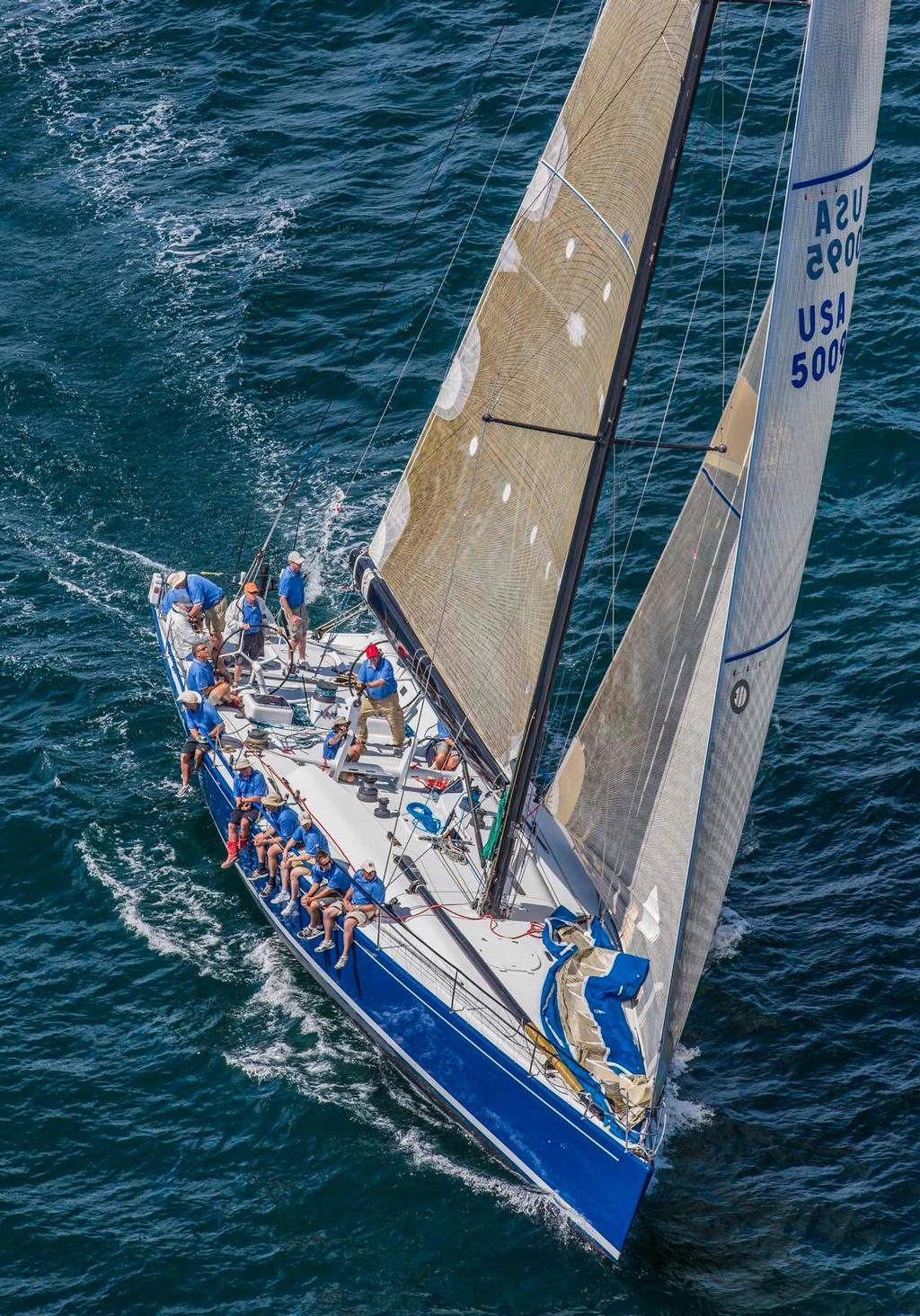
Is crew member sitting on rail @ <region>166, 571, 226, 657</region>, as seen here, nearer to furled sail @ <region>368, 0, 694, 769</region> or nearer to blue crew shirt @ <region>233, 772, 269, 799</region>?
blue crew shirt @ <region>233, 772, 269, 799</region>

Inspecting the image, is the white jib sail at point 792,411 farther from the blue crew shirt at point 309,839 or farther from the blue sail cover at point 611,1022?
the blue crew shirt at point 309,839

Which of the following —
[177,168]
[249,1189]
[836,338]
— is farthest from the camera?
[177,168]

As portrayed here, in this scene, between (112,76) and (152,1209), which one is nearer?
(152,1209)

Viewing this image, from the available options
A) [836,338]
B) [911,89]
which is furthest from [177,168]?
[836,338]

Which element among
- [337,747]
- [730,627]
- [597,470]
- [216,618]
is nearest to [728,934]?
[337,747]

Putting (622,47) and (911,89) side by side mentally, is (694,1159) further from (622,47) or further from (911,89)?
(911,89)

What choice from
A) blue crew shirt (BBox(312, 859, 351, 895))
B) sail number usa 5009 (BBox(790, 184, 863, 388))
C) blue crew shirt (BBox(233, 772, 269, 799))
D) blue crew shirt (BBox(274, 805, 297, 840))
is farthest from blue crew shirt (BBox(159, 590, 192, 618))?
sail number usa 5009 (BBox(790, 184, 863, 388))

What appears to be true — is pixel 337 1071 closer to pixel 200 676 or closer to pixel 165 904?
pixel 165 904
